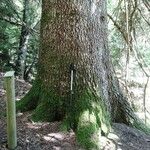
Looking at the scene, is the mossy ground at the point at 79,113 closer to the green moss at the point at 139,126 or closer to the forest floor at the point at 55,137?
the forest floor at the point at 55,137

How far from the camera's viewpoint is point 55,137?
5309mm

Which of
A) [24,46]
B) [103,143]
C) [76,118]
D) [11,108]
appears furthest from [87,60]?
[24,46]

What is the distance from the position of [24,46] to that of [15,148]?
8.08 metres

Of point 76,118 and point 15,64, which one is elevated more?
point 15,64

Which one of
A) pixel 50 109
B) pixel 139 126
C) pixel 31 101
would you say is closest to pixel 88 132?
pixel 50 109

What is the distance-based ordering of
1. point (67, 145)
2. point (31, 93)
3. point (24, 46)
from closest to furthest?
1. point (67, 145)
2. point (31, 93)
3. point (24, 46)

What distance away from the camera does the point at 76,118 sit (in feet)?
18.1

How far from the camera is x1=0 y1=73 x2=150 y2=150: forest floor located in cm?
504

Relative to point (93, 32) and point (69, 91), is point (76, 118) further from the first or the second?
point (93, 32)

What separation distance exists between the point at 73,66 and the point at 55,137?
46.7 inches

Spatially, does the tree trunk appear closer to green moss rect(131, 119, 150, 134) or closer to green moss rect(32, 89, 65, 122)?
green moss rect(131, 119, 150, 134)

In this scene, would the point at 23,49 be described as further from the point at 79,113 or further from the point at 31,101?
the point at 79,113

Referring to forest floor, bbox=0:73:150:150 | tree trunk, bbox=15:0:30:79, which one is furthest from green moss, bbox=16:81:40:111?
tree trunk, bbox=15:0:30:79

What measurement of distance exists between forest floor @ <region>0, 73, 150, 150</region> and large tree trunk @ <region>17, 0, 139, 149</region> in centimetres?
20
